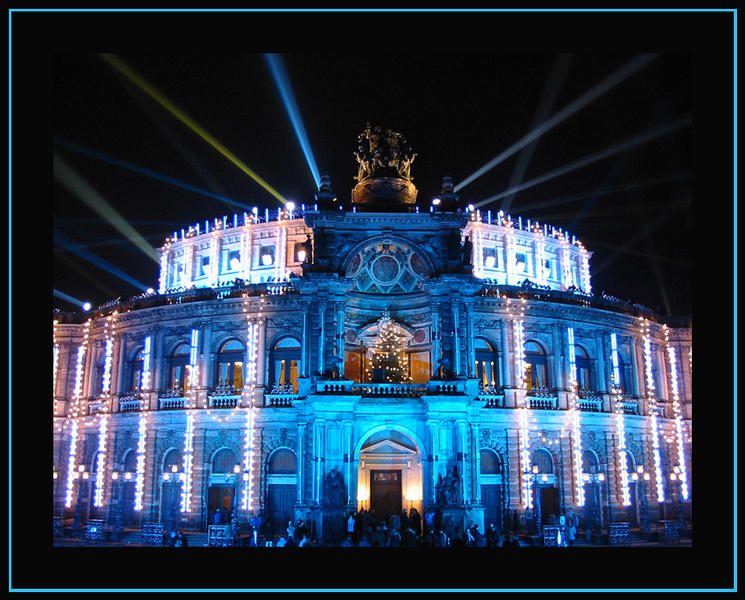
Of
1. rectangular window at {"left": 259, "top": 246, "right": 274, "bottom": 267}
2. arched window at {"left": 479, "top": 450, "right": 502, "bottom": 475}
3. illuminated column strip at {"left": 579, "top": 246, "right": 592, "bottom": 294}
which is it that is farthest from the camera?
illuminated column strip at {"left": 579, "top": 246, "right": 592, "bottom": 294}

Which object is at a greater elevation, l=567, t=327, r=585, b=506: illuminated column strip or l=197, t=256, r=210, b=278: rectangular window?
l=197, t=256, r=210, b=278: rectangular window

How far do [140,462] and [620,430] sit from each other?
27.1m

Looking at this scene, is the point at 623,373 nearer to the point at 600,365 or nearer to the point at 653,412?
the point at 600,365

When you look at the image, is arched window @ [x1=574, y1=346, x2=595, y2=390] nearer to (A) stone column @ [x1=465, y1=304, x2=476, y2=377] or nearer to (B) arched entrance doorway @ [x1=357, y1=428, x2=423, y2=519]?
(A) stone column @ [x1=465, y1=304, x2=476, y2=377]

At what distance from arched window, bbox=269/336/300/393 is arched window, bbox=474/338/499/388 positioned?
9849 millimetres

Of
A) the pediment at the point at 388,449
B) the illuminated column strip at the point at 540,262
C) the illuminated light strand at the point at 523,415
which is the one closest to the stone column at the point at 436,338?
the pediment at the point at 388,449

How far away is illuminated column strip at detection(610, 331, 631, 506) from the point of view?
37.0 m

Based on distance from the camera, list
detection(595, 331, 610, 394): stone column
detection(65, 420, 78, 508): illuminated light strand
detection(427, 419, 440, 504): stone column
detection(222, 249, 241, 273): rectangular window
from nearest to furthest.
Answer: detection(427, 419, 440, 504): stone column, detection(595, 331, 610, 394): stone column, detection(65, 420, 78, 508): illuminated light strand, detection(222, 249, 241, 273): rectangular window

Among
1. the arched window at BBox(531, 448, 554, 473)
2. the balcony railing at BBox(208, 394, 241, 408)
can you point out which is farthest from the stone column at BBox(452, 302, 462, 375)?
the balcony railing at BBox(208, 394, 241, 408)

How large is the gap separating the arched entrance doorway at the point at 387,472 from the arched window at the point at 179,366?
12188 mm

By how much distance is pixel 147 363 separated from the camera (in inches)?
1507

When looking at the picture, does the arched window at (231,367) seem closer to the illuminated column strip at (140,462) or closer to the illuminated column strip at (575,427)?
the illuminated column strip at (140,462)

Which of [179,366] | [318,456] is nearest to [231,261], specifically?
[179,366]

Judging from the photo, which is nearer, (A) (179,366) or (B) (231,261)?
(A) (179,366)
